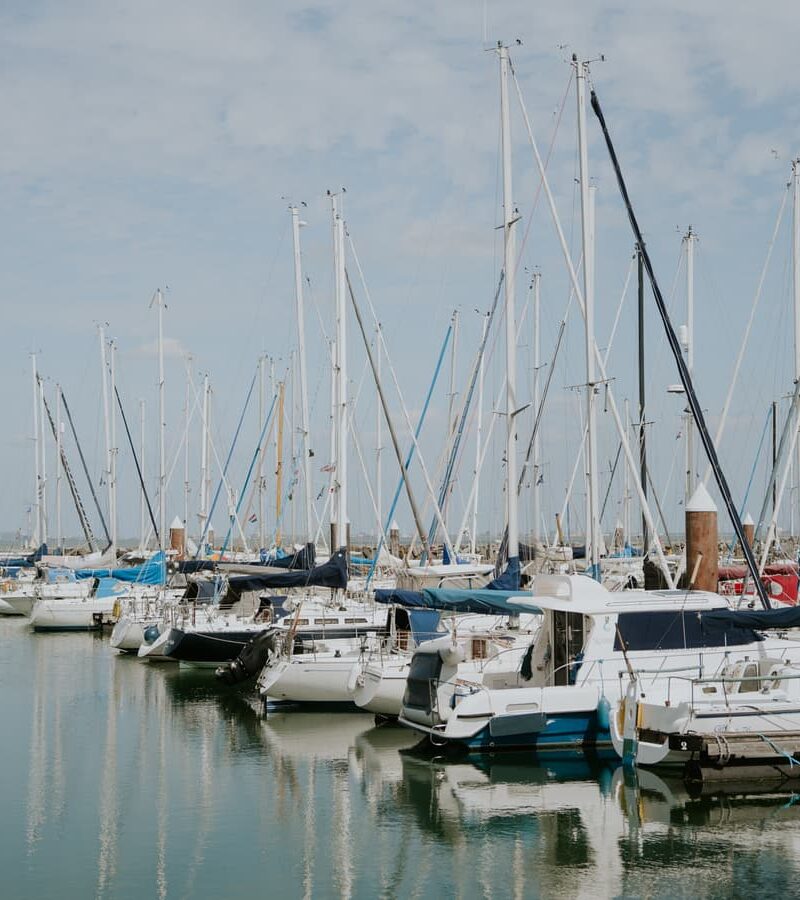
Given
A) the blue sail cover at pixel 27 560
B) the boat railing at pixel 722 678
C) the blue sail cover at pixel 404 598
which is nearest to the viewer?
the boat railing at pixel 722 678

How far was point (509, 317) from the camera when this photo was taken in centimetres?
2952

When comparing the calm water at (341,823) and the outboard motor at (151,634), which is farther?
the outboard motor at (151,634)

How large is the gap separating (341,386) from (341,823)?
2374 centimetres

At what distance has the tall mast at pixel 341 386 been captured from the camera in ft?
124

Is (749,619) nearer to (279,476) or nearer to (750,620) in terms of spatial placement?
(750,620)

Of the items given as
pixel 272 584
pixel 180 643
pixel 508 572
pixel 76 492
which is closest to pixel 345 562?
pixel 272 584

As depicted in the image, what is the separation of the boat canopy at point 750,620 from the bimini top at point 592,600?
1031mm

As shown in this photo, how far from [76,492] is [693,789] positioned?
56835 mm

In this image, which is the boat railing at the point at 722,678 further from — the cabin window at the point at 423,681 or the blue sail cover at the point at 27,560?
the blue sail cover at the point at 27,560

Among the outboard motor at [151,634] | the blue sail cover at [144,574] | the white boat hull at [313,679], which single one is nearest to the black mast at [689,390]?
the white boat hull at [313,679]

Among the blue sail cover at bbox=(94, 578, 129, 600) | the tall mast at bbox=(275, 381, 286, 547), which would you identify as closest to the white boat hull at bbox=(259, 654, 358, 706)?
the blue sail cover at bbox=(94, 578, 129, 600)

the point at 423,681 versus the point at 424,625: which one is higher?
the point at 424,625

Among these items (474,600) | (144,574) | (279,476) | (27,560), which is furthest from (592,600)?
(27,560)

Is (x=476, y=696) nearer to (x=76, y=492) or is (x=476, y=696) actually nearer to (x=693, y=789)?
(x=693, y=789)
